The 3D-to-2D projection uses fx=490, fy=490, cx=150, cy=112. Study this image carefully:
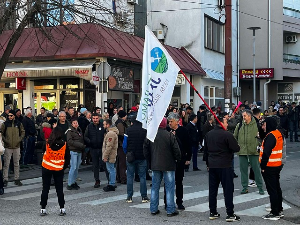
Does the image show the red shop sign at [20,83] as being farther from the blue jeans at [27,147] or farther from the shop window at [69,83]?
the blue jeans at [27,147]

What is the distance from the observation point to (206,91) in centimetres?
3062

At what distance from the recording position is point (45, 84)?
74.9 feet

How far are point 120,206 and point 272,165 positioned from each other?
10.1ft

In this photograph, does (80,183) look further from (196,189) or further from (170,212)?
(170,212)

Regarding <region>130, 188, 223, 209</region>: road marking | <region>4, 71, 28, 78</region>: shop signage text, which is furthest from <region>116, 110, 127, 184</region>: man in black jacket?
<region>4, 71, 28, 78</region>: shop signage text

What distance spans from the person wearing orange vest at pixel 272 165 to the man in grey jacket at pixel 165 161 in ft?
4.90

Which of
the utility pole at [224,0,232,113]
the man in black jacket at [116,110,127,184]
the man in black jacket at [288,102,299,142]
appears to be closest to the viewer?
the man in black jacket at [116,110,127,184]

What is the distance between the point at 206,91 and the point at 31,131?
17.0 m

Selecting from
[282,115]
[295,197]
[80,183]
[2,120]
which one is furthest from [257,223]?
[282,115]

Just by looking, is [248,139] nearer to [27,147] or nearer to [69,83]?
[27,147]

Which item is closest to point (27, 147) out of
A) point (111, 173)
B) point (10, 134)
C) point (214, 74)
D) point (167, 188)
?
point (10, 134)

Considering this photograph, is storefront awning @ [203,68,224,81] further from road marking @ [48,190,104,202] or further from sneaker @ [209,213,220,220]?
sneaker @ [209,213,220,220]

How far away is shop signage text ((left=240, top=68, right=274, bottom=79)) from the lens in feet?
115

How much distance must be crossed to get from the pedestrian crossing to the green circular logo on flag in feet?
8.81
